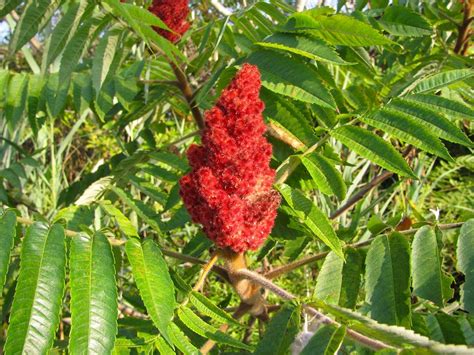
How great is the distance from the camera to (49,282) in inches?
37.9

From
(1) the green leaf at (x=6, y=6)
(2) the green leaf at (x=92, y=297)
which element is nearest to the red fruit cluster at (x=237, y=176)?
(2) the green leaf at (x=92, y=297)

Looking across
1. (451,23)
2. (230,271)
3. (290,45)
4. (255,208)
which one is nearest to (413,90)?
(290,45)

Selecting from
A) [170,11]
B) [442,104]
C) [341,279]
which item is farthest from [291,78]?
[170,11]

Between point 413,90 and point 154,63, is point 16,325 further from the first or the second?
point 154,63

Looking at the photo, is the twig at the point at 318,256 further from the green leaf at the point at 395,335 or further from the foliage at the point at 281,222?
the green leaf at the point at 395,335

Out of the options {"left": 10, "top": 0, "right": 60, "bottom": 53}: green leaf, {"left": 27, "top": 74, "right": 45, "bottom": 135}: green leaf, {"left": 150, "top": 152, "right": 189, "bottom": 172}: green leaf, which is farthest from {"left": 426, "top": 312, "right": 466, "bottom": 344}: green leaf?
{"left": 27, "top": 74, "right": 45, "bottom": 135}: green leaf

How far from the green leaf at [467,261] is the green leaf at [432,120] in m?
0.19

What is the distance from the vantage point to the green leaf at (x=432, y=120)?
4.00 feet

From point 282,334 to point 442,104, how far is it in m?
0.65

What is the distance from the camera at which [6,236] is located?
1.05m

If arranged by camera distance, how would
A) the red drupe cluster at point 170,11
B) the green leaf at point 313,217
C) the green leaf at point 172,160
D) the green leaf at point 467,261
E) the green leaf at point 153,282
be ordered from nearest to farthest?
the green leaf at point 153,282
the green leaf at point 467,261
the green leaf at point 313,217
the green leaf at point 172,160
the red drupe cluster at point 170,11

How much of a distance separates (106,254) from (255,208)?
0.36 meters

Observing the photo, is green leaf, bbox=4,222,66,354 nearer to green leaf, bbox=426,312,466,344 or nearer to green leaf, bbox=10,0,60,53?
green leaf, bbox=10,0,60,53

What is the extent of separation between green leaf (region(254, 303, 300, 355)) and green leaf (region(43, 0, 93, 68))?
0.94m
